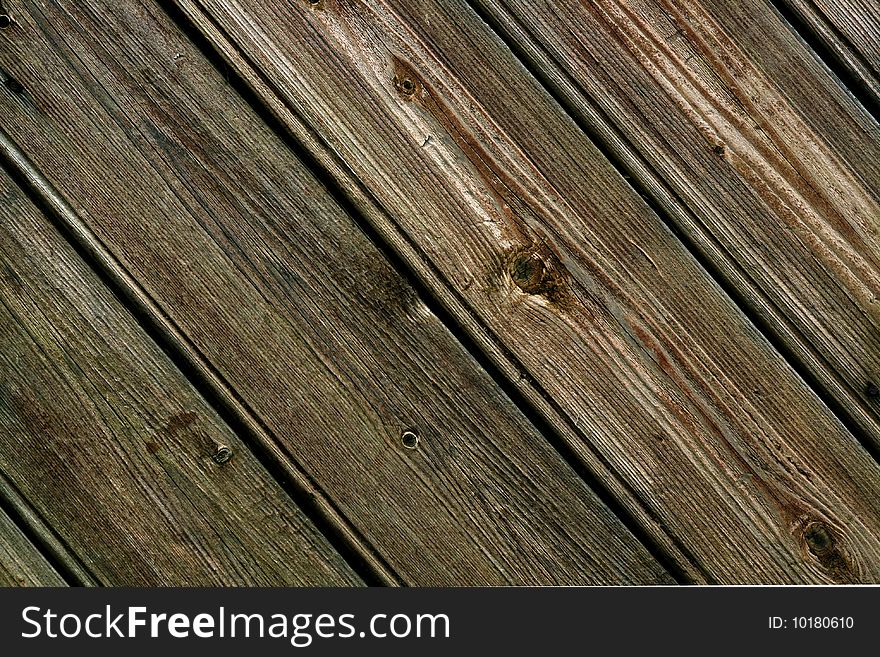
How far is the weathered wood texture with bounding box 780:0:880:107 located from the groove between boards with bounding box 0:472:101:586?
217 cm

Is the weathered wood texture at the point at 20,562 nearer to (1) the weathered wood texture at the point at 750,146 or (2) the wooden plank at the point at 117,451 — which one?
(2) the wooden plank at the point at 117,451

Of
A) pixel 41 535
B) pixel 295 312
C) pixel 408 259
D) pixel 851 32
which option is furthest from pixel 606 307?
pixel 41 535

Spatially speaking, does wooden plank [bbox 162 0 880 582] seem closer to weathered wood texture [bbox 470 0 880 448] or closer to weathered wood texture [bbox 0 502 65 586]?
weathered wood texture [bbox 470 0 880 448]

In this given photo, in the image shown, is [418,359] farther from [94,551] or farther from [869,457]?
[869,457]

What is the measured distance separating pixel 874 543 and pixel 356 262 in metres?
1.41

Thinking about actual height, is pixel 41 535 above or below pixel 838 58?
above

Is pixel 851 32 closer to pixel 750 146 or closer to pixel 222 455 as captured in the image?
pixel 750 146

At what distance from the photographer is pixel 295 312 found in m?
1.69

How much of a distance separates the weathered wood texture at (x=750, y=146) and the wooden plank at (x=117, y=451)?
1.16m

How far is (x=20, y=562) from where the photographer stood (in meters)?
1.66

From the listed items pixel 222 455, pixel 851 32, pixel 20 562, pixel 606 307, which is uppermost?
pixel 20 562

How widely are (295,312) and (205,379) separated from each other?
0.26 m

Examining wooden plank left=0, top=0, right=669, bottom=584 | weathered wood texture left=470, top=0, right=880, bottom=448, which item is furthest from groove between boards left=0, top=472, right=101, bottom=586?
weathered wood texture left=470, top=0, right=880, bottom=448

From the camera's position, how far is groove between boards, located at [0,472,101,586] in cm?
166
